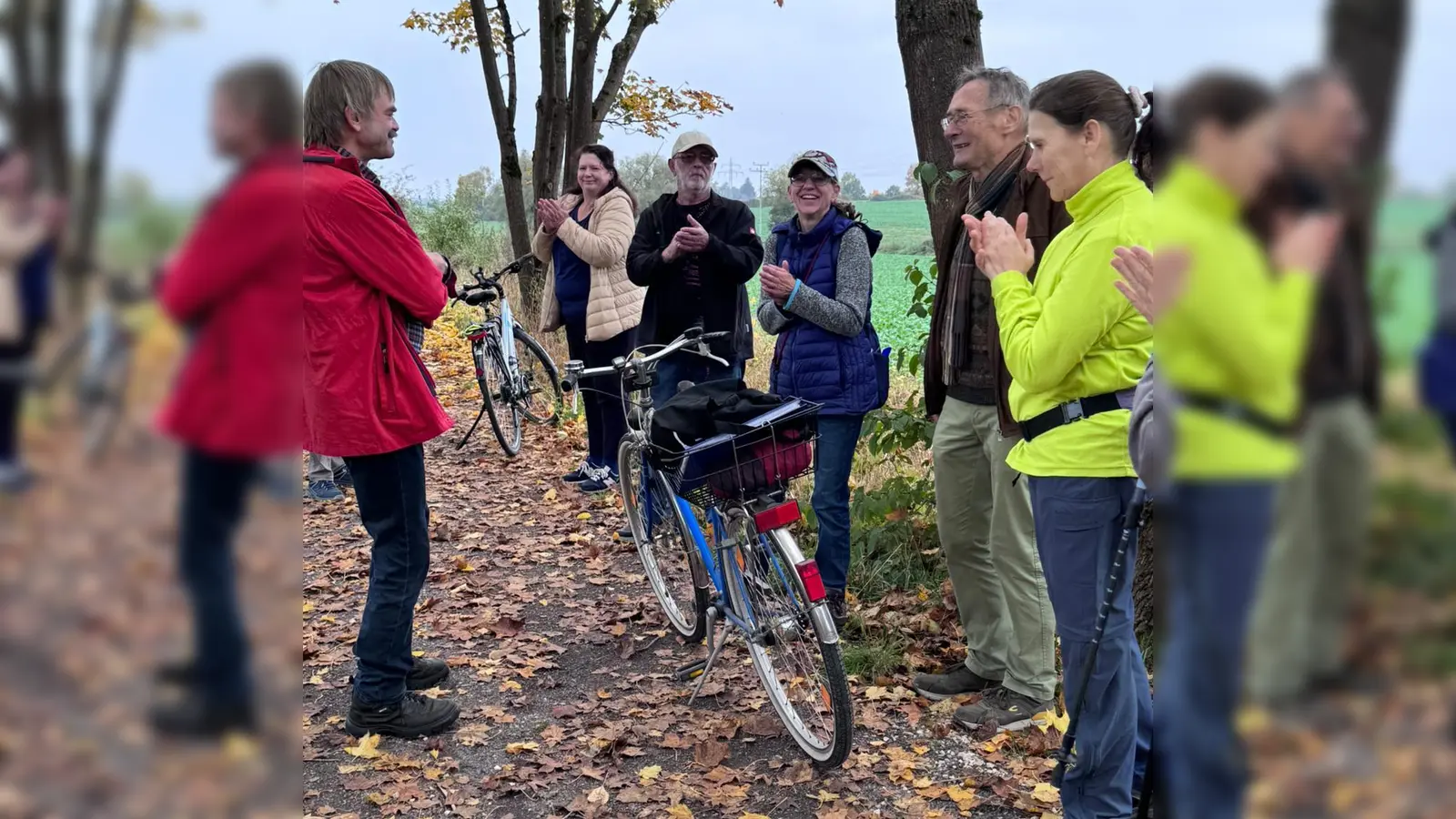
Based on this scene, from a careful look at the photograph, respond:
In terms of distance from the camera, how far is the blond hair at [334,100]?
3.16 m

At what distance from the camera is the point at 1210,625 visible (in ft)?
1.53

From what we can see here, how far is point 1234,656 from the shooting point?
1.50ft

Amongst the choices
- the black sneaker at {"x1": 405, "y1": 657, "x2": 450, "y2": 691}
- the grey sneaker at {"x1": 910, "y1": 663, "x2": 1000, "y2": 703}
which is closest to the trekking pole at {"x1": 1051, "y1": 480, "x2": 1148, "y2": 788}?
the grey sneaker at {"x1": 910, "y1": 663, "x2": 1000, "y2": 703}

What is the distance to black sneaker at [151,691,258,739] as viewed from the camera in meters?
0.51

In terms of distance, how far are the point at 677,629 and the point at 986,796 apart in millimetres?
1677

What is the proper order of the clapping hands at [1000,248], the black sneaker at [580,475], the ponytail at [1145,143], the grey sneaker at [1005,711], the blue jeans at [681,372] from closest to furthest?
the ponytail at [1145,143], the clapping hands at [1000,248], the grey sneaker at [1005,711], the blue jeans at [681,372], the black sneaker at [580,475]

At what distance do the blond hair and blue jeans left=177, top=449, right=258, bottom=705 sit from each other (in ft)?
9.54

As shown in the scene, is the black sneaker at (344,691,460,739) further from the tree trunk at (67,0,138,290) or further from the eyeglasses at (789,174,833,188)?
the tree trunk at (67,0,138,290)

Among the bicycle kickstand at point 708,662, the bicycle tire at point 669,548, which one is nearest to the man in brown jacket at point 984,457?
the bicycle kickstand at point 708,662

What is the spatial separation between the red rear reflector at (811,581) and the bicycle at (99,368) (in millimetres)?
2832

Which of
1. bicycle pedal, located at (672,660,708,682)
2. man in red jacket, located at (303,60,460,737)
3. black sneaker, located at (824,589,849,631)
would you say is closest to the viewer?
man in red jacket, located at (303,60,460,737)

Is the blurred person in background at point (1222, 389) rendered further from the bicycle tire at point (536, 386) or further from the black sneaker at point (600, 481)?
the bicycle tire at point (536, 386)

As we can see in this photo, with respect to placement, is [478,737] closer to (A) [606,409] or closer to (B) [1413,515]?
(A) [606,409]

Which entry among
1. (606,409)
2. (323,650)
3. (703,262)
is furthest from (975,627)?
(606,409)
